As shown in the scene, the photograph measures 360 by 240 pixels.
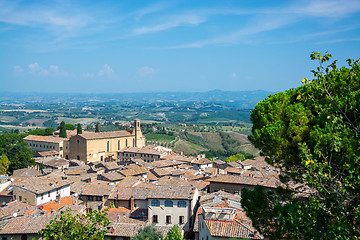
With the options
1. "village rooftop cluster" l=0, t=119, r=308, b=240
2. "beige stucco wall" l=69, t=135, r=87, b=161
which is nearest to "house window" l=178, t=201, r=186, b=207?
"village rooftop cluster" l=0, t=119, r=308, b=240

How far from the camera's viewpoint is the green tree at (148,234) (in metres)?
17.9

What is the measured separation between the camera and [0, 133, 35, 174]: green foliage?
50.2m

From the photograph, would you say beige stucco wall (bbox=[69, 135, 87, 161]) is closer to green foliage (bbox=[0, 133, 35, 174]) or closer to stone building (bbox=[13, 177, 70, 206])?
green foliage (bbox=[0, 133, 35, 174])

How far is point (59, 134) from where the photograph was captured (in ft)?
249

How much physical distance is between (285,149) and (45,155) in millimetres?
59043

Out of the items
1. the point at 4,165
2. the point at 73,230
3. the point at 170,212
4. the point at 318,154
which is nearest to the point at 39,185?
the point at 170,212

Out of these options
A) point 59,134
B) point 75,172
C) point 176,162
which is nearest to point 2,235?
point 75,172

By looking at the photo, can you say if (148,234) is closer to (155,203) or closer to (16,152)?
(155,203)

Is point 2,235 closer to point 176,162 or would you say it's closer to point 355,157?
point 355,157

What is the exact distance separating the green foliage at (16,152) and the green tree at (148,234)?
122 feet

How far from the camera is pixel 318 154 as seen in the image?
8031 mm

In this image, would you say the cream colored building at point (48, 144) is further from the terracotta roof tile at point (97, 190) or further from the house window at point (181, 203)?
the house window at point (181, 203)

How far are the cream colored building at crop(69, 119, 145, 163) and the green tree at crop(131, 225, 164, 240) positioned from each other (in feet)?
154

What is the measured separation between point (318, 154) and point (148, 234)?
12228 millimetres
